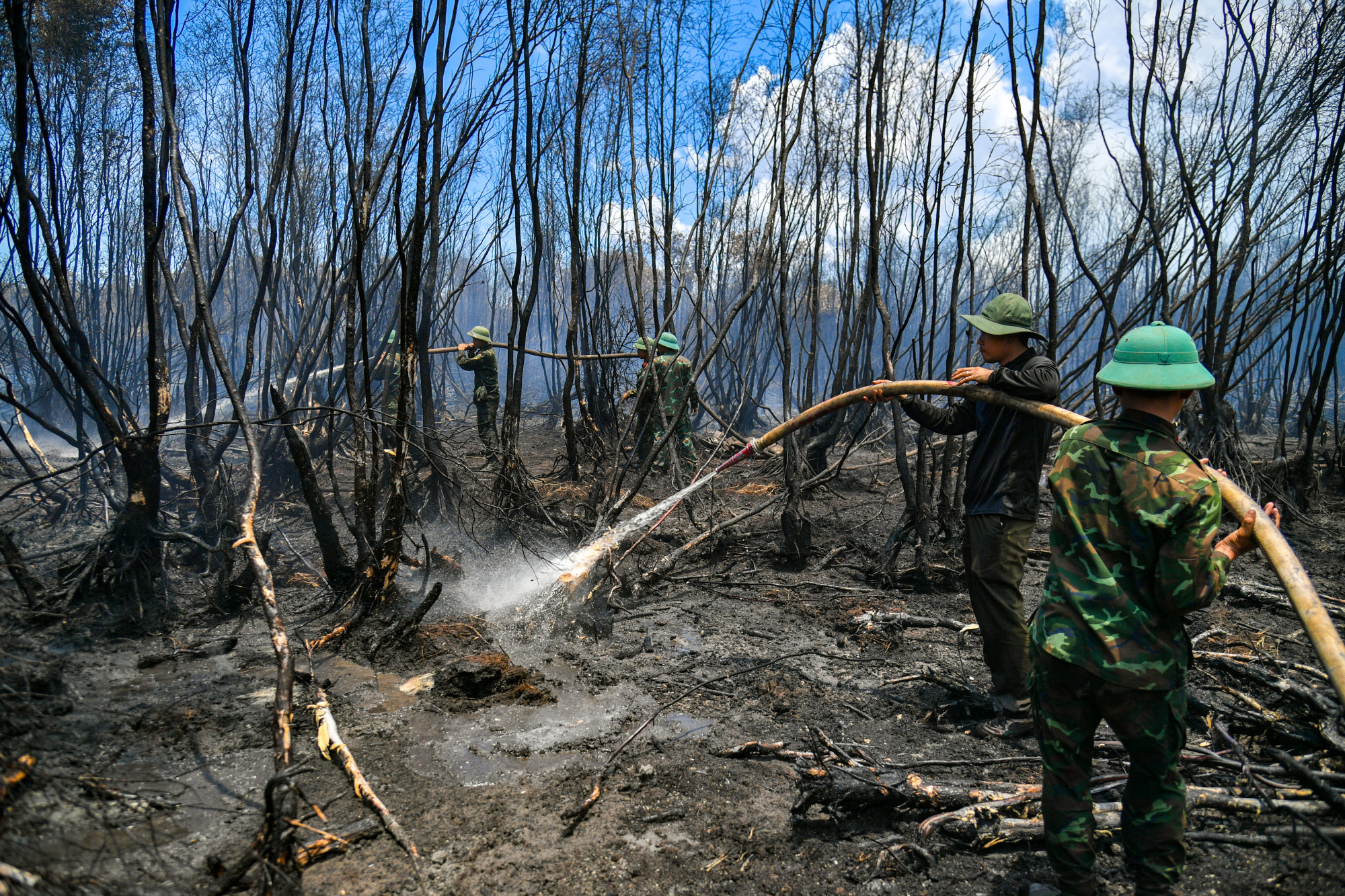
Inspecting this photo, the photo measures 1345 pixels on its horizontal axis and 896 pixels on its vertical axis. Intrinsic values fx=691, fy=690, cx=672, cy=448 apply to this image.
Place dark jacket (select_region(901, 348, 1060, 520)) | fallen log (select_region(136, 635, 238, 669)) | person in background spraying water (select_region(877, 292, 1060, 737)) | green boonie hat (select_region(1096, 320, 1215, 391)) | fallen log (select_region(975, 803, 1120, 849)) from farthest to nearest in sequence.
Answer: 1. fallen log (select_region(136, 635, 238, 669))
2. person in background spraying water (select_region(877, 292, 1060, 737))
3. dark jacket (select_region(901, 348, 1060, 520))
4. fallen log (select_region(975, 803, 1120, 849))
5. green boonie hat (select_region(1096, 320, 1215, 391))

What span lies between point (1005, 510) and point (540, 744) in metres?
2.26

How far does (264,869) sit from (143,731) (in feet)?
4.80

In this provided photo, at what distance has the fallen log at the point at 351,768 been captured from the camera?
2.08 meters

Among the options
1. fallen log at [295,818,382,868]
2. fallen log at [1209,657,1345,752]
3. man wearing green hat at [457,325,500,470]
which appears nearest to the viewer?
fallen log at [295,818,382,868]

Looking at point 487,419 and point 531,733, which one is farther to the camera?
point 487,419

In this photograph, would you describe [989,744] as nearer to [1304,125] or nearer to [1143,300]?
[1143,300]

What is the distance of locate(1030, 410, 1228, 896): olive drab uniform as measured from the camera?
5.66 feet

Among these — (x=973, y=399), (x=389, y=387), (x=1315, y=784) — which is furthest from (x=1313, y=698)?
(x=389, y=387)

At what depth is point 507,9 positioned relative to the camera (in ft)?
14.7

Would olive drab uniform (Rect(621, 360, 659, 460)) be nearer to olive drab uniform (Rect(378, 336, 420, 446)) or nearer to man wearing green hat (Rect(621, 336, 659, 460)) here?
man wearing green hat (Rect(621, 336, 659, 460))

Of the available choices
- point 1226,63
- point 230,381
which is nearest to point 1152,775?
point 230,381

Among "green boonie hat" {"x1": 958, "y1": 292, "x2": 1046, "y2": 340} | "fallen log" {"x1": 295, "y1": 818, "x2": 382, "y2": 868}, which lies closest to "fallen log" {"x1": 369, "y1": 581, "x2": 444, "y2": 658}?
"fallen log" {"x1": 295, "y1": 818, "x2": 382, "y2": 868}

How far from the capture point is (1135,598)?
182 cm

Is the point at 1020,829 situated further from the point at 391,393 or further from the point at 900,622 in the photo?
the point at 391,393
